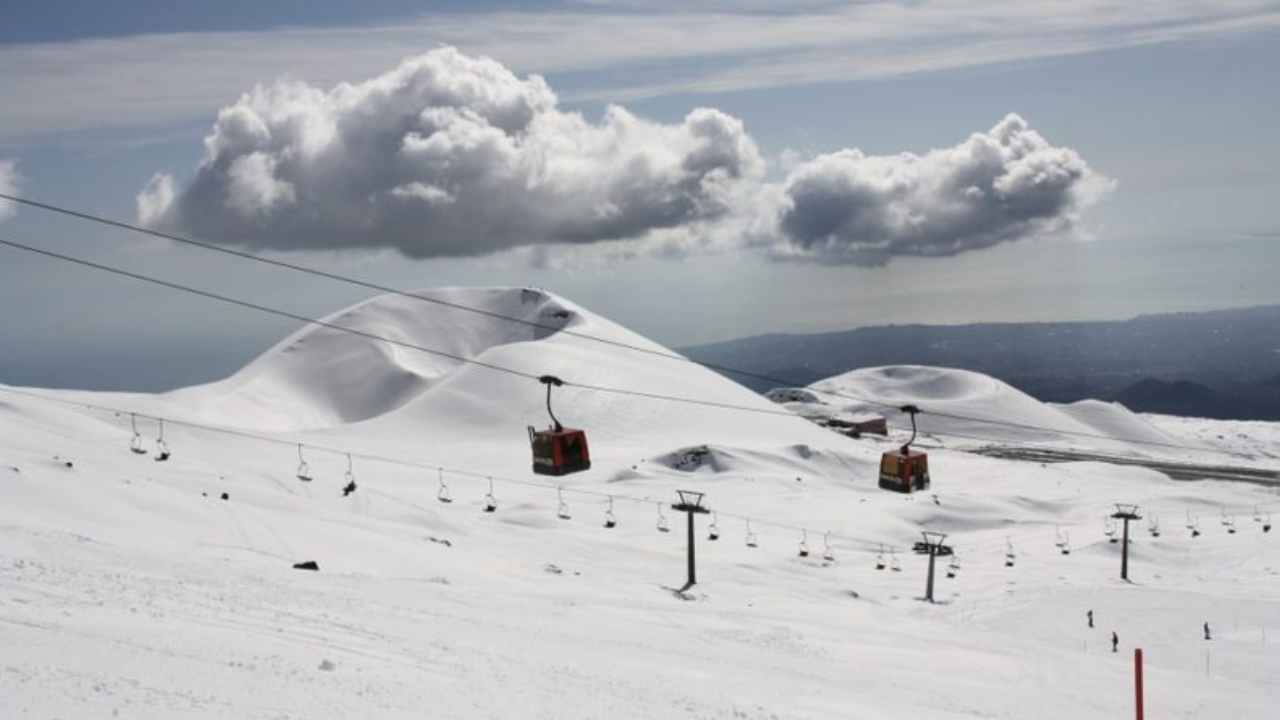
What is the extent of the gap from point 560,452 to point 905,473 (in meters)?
15.3

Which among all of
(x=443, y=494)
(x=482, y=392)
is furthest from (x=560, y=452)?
(x=482, y=392)

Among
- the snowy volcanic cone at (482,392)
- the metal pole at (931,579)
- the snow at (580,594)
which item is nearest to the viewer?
the snow at (580,594)

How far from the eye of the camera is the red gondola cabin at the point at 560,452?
40.1 meters

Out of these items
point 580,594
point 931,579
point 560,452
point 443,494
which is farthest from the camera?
point 443,494

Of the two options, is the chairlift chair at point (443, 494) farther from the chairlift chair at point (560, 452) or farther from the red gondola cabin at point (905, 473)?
the red gondola cabin at point (905, 473)

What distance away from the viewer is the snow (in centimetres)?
1658

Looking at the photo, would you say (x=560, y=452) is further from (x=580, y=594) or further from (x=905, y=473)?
(x=905, y=473)

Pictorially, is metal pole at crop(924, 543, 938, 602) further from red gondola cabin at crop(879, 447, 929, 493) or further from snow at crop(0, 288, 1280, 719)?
red gondola cabin at crop(879, 447, 929, 493)

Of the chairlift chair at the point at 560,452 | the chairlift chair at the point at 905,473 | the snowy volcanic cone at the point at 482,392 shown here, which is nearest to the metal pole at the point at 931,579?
the chairlift chair at the point at 905,473

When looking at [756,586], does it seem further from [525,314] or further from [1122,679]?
[525,314]

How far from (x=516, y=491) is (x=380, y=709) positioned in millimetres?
62675

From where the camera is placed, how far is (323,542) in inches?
1367

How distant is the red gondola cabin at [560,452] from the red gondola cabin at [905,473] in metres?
13.5

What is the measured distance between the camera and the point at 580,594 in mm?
33000
